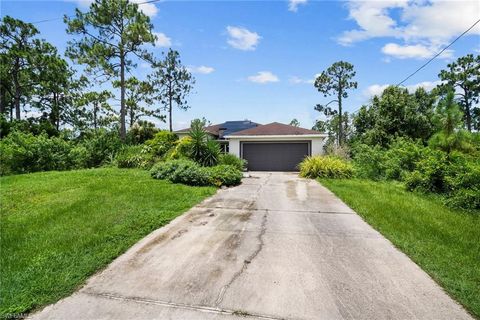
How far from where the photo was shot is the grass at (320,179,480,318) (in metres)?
3.14

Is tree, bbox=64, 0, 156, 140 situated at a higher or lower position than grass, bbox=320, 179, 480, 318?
higher

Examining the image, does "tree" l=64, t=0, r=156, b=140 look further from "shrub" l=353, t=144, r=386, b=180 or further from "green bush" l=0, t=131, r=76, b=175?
"shrub" l=353, t=144, r=386, b=180

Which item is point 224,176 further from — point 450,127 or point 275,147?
point 450,127

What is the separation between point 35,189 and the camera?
793 centimetres

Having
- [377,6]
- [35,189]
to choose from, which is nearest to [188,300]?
[35,189]

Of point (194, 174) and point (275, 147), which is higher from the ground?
point (275, 147)

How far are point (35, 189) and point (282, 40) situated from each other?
9.77 m

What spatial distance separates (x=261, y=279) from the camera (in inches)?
127

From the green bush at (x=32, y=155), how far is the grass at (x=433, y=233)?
13371mm

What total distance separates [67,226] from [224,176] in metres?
5.54

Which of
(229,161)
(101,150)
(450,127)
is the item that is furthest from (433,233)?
(101,150)

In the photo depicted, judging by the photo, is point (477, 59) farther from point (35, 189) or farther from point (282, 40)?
point (35, 189)

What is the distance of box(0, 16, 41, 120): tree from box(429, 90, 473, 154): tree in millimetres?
29655

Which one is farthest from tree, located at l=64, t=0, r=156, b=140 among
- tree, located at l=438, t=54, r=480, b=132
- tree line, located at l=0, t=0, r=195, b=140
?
tree, located at l=438, t=54, r=480, b=132
